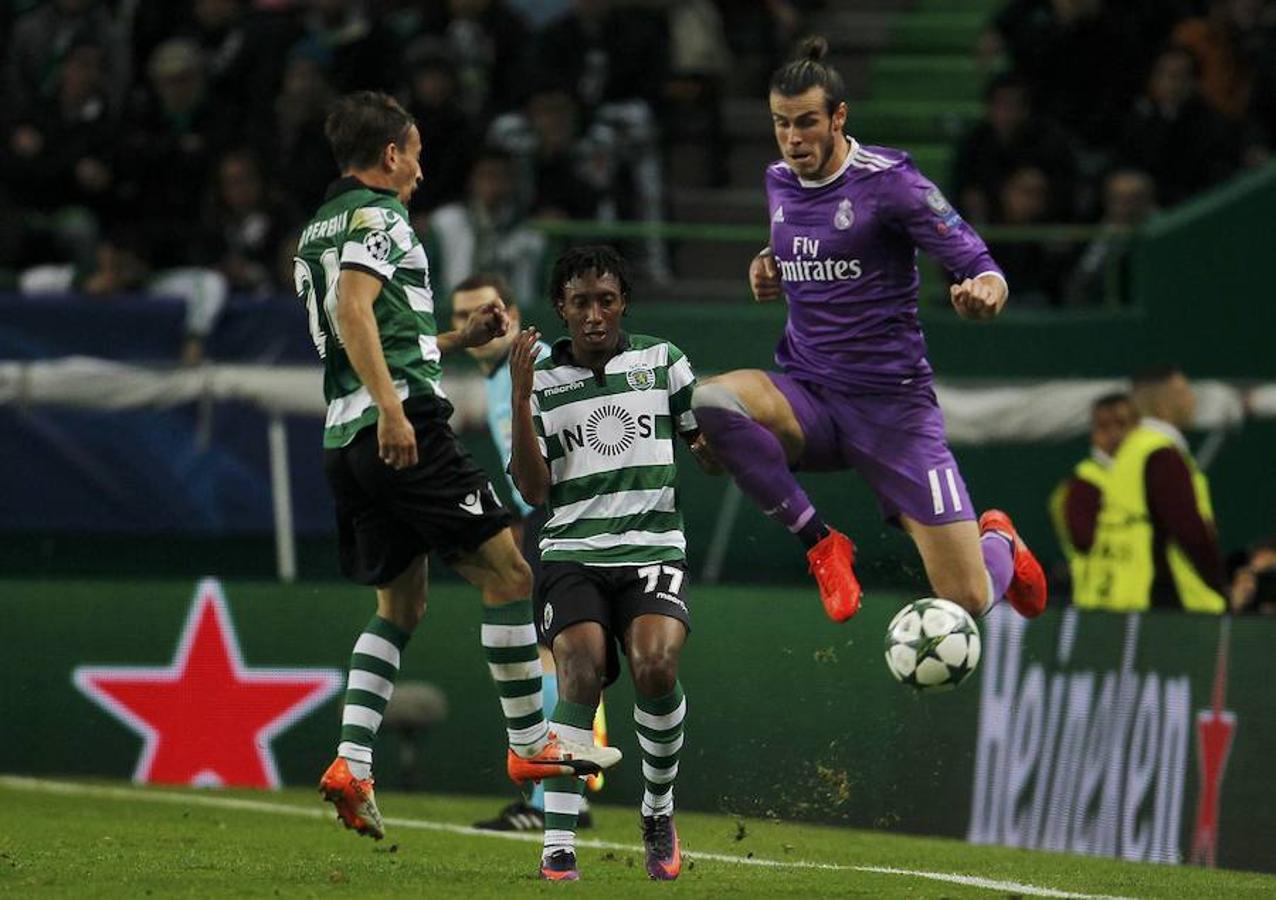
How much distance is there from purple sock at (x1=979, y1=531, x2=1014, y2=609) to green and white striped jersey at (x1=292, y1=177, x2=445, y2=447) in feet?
7.81

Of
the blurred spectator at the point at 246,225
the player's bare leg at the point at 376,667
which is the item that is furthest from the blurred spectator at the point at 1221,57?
the player's bare leg at the point at 376,667

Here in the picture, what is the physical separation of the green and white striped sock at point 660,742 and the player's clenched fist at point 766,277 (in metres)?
1.77

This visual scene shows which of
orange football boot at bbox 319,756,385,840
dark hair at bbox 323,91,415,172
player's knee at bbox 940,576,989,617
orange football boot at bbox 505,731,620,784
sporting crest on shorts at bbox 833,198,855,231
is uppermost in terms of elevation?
dark hair at bbox 323,91,415,172

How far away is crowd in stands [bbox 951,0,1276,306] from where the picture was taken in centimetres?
1541

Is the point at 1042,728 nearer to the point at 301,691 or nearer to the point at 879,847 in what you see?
the point at 879,847

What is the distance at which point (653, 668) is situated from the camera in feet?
28.6

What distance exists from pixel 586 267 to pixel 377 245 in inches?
28.6

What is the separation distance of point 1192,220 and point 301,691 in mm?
5929

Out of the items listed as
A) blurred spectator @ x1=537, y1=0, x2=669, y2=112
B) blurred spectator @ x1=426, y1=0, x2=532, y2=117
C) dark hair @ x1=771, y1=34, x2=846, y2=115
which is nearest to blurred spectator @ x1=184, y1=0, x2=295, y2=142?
blurred spectator @ x1=426, y1=0, x2=532, y2=117

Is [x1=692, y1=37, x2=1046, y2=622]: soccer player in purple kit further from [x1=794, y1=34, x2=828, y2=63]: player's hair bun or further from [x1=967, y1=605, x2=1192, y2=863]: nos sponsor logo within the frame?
[x1=967, y1=605, x2=1192, y2=863]: nos sponsor logo

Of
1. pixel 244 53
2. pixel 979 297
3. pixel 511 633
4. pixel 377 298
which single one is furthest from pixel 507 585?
pixel 244 53

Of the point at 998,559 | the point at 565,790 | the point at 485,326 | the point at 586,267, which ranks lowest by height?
the point at 565,790

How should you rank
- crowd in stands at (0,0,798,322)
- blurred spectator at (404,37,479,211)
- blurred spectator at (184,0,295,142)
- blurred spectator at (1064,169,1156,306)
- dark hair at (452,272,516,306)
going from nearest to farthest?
dark hair at (452,272,516,306) < blurred spectator at (1064,169,1156,306) < crowd in stands at (0,0,798,322) < blurred spectator at (404,37,479,211) < blurred spectator at (184,0,295,142)

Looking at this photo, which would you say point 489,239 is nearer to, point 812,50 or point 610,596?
point 812,50
